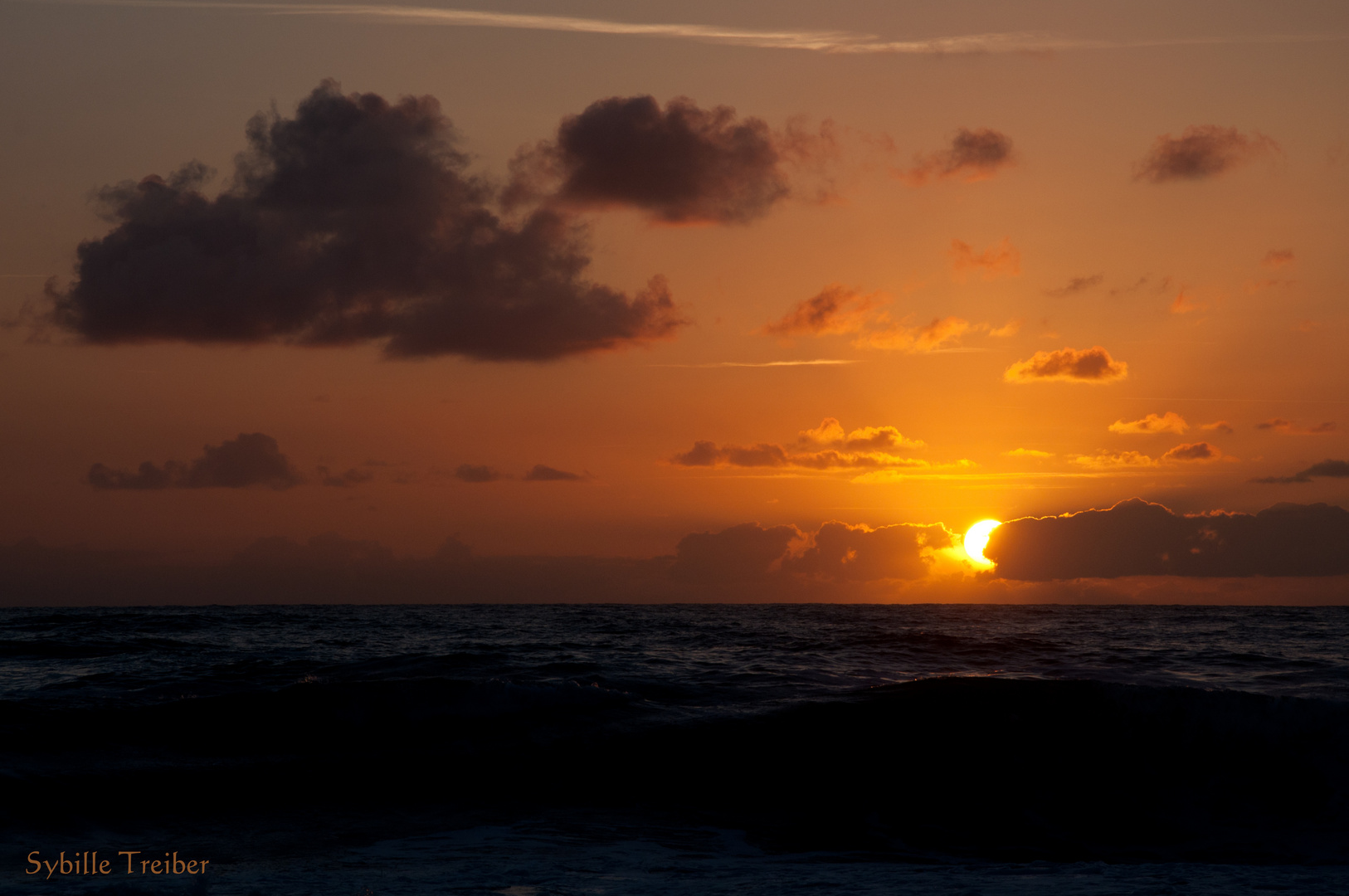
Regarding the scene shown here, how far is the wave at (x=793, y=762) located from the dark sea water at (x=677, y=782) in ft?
0.18

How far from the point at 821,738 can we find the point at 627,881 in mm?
7670

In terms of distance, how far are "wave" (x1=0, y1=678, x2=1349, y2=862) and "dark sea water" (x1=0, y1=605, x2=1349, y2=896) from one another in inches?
2.2

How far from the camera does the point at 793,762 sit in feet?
51.9

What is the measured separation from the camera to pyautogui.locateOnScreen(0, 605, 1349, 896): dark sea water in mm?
10234

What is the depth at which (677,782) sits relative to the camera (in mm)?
15102

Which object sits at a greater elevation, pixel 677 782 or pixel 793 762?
pixel 793 762

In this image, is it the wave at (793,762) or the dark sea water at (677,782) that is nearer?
the dark sea water at (677,782)

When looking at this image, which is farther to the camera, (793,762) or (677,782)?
(793,762)

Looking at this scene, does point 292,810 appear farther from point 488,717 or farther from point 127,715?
point 127,715

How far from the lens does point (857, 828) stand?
42.5 ft

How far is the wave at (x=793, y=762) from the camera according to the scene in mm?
13125

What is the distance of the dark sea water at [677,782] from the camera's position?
1023cm

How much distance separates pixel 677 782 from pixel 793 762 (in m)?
2.09

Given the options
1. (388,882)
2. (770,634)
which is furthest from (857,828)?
(770,634)
